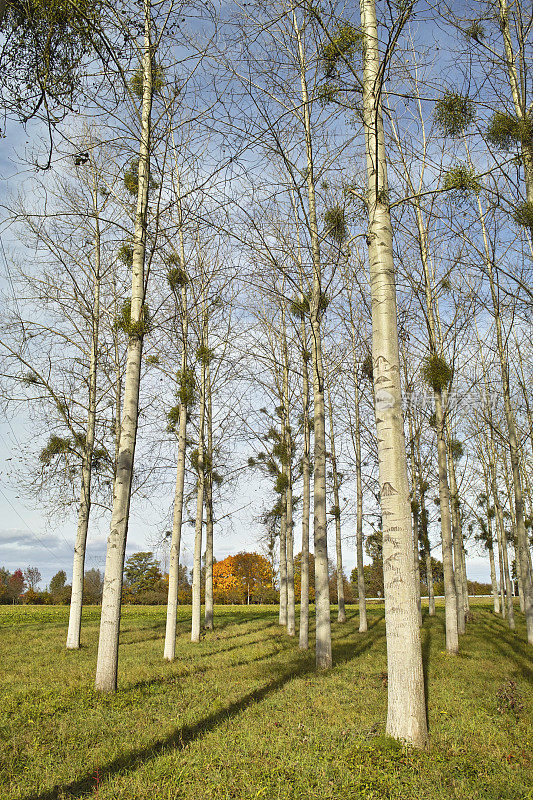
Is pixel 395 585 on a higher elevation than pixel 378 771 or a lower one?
higher

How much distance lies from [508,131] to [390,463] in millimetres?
4957

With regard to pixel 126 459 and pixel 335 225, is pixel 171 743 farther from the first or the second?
pixel 335 225

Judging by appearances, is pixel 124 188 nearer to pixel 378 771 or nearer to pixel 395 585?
pixel 395 585

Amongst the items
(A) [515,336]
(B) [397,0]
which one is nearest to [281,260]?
(B) [397,0]

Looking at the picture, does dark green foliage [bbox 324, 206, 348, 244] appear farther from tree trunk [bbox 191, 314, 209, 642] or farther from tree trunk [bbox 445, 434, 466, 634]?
tree trunk [bbox 445, 434, 466, 634]

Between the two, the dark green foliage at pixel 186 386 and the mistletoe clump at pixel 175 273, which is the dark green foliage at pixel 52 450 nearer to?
the dark green foliage at pixel 186 386

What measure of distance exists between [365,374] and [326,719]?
10.9 meters

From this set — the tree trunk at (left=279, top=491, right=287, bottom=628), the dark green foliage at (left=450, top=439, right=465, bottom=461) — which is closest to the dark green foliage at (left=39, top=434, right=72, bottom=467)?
the tree trunk at (left=279, top=491, right=287, bottom=628)

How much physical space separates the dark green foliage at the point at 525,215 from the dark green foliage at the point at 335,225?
13.3ft

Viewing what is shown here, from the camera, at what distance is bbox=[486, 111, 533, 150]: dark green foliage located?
624 centimetres

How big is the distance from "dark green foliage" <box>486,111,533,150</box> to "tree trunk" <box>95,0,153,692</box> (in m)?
4.92

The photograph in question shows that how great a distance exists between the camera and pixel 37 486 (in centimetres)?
1416

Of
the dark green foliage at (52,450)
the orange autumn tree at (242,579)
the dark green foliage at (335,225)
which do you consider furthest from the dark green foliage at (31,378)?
the orange autumn tree at (242,579)

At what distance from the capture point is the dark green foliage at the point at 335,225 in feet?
33.0
